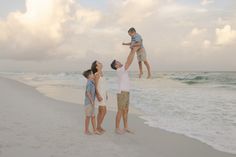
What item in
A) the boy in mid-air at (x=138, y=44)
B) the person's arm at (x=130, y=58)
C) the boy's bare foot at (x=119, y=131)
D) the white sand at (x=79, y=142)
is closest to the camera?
the white sand at (x=79, y=142)

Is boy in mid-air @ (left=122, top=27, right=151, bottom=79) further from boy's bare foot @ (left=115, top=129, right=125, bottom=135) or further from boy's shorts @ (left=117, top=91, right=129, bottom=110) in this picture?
boy's bare foot @ (left=115, top=129, right=125, bottom=135)

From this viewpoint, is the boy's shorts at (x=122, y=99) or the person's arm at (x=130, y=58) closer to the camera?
the person's arm at (x=130, y=58)

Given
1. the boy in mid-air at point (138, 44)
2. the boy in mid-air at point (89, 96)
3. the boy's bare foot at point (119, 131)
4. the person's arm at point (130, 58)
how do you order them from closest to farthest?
the boy in mid-air at point (138, 44)
the person's arm at point (130, 58)
the boy in mid-air at point (89, 96)
the boy's bare foot at point (119, 131)

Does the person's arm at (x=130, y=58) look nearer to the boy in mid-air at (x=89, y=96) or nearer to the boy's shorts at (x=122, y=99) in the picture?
the boy's shorts at (x=122, y=99)

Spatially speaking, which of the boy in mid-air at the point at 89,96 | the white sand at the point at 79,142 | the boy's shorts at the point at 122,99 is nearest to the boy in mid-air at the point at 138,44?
the boy's shorts at the point at 122,99

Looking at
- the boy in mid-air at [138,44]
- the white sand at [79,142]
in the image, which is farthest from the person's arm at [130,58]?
the white sand at [79,142]

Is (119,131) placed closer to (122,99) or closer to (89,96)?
(122,99)

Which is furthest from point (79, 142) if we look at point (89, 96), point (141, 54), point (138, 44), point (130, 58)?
point (138, 44)

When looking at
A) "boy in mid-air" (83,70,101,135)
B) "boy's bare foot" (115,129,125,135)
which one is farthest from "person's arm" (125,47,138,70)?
"boy's bare foot" (115,129,125,135)

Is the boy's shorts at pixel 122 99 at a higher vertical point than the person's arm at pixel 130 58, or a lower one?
lower

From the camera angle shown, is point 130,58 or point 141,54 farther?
point 130,58

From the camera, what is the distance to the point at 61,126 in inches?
308

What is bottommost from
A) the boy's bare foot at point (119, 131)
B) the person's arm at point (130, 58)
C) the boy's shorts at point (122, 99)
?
the boy's bare foot at point (119, 131)

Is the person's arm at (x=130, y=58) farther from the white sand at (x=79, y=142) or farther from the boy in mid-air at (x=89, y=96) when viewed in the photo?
the white sand at (x=79, y=142)
